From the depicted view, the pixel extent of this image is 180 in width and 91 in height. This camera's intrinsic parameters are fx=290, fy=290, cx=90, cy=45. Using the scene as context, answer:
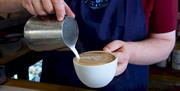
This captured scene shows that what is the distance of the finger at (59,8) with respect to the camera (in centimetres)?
58

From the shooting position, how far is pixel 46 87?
79 cm

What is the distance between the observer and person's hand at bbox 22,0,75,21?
58cm

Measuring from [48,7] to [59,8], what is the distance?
0.08ft

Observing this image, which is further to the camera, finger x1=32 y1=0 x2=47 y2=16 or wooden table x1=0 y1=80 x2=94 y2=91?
wooden table x1=0 y1=80 x2=94 y2=91

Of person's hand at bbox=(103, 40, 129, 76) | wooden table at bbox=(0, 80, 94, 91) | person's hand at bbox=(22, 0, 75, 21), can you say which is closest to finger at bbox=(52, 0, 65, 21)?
person's hand at bbox=(22, 0, 75, 21)

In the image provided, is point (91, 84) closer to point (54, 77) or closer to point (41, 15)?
point (41, 15)

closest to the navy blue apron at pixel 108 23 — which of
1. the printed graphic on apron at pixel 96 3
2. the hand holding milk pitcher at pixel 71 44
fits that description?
the printed graphic on apron at pixel 96 3

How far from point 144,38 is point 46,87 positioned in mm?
306

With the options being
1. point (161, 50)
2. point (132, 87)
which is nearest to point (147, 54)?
point (161, 50)

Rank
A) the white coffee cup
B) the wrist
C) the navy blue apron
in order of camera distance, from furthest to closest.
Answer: the navy blue apron → the wrist → the white coffee cup

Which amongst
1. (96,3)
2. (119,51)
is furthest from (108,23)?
(119,51)

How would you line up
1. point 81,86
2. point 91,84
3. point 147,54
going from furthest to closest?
point 81,86 → point 147,54 → point 91,84

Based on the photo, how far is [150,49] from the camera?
752 mm

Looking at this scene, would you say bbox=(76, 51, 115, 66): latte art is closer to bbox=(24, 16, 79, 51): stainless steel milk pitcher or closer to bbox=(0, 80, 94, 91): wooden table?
bbox=(24, 16, 79, 51): stainless steel milk pitcher
